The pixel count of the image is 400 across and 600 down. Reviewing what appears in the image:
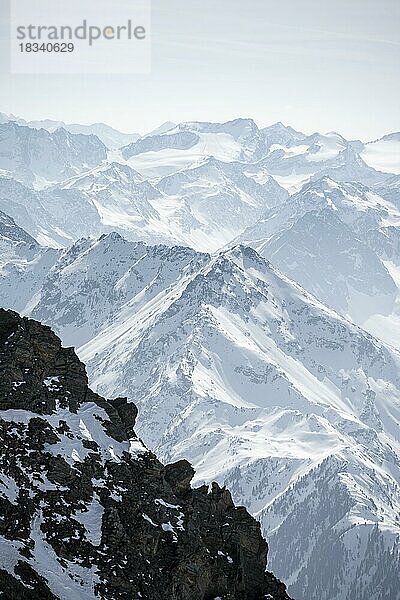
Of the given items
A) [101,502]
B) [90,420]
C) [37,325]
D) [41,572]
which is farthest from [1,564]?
[37,325]

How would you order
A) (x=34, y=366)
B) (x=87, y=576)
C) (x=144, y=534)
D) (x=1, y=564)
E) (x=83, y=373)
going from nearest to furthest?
1. (x=1, y=564)
2. (x=87, y=576)
3. (x=144, y=534)
4. (x=34, y=366)
5. (x=83, y=373)

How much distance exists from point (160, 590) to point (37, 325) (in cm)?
3254

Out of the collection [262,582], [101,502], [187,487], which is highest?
[101,502]

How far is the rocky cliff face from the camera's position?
5394cm

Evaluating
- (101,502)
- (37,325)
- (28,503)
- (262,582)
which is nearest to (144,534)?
(101,502)

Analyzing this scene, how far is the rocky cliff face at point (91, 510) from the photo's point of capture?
53.9 meters

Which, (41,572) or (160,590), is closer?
(41,572)

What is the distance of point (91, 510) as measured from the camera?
5894cm

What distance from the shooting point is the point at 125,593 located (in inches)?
2125

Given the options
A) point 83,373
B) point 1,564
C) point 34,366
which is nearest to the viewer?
point 1,564

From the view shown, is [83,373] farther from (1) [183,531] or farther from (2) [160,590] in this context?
(2) [160,590]

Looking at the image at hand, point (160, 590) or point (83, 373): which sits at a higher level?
point (83, 373)

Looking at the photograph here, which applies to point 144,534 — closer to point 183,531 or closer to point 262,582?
point 183,531

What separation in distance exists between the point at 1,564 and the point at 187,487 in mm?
23590
